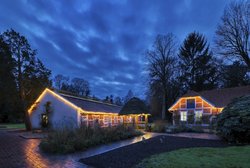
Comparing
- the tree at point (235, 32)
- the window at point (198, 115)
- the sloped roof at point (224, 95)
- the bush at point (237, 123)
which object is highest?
the tree at point (235, 32)

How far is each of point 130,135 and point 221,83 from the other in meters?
31.7

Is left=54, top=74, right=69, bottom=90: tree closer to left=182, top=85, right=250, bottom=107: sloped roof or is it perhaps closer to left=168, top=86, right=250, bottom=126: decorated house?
left=168, top=86, right=250, bottom=126: decorated house

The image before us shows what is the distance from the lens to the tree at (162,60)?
32438 millimetres

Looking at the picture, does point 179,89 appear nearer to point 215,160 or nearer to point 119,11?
point 119,11

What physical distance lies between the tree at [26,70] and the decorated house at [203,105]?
19.4m

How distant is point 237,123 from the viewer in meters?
9.79

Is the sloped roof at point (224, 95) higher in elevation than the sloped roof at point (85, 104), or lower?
higher

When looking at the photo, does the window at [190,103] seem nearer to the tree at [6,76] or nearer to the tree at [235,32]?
the tree at [235,32]

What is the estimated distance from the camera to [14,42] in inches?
→ 823

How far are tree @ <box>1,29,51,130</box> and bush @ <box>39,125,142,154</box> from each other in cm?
1477

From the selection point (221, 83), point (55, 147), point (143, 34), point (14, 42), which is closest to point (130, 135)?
point (55, 147)

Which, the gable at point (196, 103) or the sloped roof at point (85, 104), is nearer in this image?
the sloped roof at point (85, 104)

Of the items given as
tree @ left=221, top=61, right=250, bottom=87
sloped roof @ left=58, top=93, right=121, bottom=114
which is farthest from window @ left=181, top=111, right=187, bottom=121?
tree @ left=221, top=61, right=250, bottom=87

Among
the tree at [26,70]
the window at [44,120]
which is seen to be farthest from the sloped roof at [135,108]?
the tree at [26,70]
